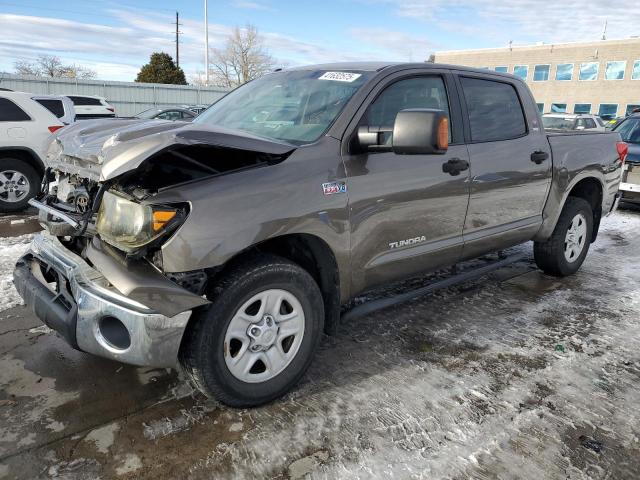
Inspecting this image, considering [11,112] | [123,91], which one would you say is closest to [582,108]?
[123,91]

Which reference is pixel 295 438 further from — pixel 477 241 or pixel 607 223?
pixel 607 223

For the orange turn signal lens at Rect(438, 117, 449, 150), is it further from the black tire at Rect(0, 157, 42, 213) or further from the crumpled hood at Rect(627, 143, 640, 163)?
the crumpled hood at Rect(627, 143, 640, 163)

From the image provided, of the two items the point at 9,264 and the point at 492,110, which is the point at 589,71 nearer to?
the point at 492,110

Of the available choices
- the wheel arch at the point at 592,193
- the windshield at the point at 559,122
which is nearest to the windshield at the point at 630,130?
the windshield at the point at 559,122

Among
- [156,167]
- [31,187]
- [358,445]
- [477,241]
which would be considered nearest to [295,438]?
[358,445]

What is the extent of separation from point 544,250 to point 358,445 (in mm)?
3215

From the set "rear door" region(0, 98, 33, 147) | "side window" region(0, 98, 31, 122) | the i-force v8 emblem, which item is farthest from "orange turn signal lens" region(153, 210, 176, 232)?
"side window" region(0, 98, 31, 122)

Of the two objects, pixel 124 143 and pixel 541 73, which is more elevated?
pixel 541 73

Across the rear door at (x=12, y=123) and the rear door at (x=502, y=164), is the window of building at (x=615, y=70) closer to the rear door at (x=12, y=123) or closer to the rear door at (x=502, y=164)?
the rear door at (x=502, y=164)

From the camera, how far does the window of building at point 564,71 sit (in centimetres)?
4597

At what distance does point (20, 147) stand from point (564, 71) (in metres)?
49.1

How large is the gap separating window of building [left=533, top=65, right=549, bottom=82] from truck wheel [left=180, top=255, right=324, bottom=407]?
2046 inches

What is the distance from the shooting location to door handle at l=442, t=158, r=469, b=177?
11.2 ft

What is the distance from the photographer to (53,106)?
333 inches
